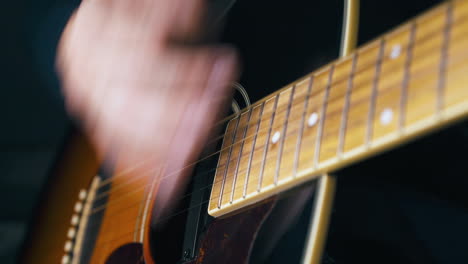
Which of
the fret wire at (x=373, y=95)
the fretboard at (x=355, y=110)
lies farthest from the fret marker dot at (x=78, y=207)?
the fret wire at (x=373, y=95)

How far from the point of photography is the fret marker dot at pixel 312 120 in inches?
16.1

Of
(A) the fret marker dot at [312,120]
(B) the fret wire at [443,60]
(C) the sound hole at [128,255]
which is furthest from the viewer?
(C) the sound hole at [128,255]

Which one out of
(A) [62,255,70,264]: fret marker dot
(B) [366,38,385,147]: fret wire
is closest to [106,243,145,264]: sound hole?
(A) [62,255,70,264]: fret marker dot

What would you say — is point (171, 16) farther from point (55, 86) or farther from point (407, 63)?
point (407, 63)

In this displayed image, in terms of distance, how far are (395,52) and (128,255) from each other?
45 cm

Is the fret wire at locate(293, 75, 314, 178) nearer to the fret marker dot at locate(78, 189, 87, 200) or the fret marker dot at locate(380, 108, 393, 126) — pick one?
the fret marker dot at locate(380, 108, 393, 126)

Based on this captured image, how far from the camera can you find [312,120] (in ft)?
1.36

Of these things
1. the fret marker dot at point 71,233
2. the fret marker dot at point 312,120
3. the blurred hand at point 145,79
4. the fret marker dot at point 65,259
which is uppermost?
the blurred hand at point 145,79

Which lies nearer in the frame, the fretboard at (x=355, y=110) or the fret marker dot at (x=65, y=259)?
the fretboard at (x=355, y=110)

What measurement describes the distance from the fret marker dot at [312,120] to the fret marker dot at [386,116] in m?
0.07

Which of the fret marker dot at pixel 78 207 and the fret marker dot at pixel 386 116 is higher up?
the fret marker dot at pixel 78 207

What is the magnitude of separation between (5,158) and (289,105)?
123 centimetres

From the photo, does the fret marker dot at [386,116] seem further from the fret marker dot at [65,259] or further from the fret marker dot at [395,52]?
the fret marker dot at [65,259]

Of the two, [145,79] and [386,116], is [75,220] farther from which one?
[386,116]
